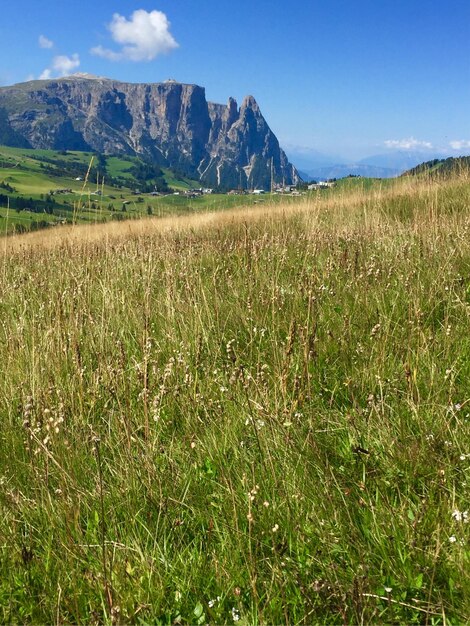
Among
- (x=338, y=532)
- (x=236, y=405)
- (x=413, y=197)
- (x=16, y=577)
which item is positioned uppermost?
(x=413, y=197)

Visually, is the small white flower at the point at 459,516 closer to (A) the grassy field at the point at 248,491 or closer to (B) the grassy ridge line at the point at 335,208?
(A) the grassy field at the point at 248,491

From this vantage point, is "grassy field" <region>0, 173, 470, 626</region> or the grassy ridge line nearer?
"grassy field" <region>0, 173, 470, 626</region>

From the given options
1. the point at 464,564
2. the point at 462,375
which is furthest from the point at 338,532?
the point at 462,375

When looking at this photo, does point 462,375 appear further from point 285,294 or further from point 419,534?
point 285,294

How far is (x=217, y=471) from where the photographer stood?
2.58 m

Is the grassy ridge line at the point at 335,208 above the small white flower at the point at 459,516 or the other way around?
above

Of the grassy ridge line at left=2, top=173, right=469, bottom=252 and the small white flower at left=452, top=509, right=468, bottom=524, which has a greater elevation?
the grassy ridge line at left=2, top=173, right=469, bottom=252

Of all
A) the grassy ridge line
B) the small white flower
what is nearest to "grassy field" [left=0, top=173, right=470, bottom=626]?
the small white flower

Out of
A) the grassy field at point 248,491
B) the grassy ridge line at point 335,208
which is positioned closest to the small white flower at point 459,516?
the grassy field at point 248,491

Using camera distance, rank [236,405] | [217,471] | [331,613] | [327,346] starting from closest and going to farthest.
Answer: [331,613] → [217,471] → [236,405] → [327,346]

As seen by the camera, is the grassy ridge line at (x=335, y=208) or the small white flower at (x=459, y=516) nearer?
the small white flower at (x=459, y=516)

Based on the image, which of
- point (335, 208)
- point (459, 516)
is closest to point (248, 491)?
point (459, 516)

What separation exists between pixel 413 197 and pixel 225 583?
11.5 meters

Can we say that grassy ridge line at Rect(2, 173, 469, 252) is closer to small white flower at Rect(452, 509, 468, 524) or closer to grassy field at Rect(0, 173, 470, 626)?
grassy field at Rect(0, 173, 470, 626)
